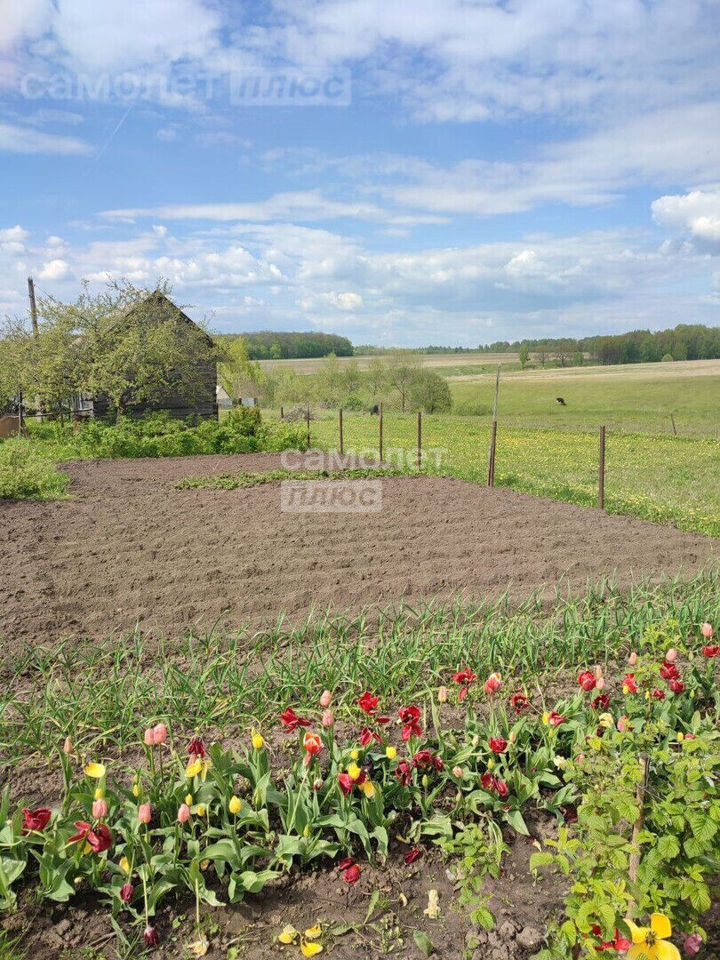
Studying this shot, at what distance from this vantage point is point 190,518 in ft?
29.8

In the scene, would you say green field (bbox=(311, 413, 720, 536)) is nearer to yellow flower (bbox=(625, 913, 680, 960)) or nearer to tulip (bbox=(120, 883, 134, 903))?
yellow flower (bbox=(625, 913, 680, 960))

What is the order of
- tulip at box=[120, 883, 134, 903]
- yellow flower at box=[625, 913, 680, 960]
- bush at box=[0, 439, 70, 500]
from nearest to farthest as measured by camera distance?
yellow flower at box=[625, 913, 680, 960], tulip at box=[120, 883, 134, 903], bush at box=[0, 439, 70, 500]

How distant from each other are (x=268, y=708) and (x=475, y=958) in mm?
1584

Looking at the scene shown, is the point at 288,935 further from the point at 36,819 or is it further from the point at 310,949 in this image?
the point at 36,819

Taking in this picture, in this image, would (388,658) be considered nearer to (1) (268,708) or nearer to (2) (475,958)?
(1) (268,708)

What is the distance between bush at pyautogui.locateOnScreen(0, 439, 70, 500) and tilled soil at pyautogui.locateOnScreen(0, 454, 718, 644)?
819 mm

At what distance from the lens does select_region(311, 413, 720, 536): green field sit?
418 inches

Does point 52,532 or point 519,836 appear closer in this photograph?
point 519,836

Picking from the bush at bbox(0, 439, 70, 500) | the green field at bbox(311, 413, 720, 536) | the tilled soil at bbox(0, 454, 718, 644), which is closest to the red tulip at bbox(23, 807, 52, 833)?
the tilled soil at bbox(0, 454, 718, 644)

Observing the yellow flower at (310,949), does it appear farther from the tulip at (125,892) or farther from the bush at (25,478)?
the bush at (25,478)

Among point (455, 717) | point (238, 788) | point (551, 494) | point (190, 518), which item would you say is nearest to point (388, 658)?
point (455, 717)

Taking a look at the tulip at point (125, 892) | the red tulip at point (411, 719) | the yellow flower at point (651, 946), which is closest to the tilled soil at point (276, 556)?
the red tulip at point (411, 719)

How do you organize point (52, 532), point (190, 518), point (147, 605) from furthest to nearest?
1. point (190, 518)
2. point (52, 532)
3. point (147, 605)

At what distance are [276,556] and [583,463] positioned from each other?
1157cm
